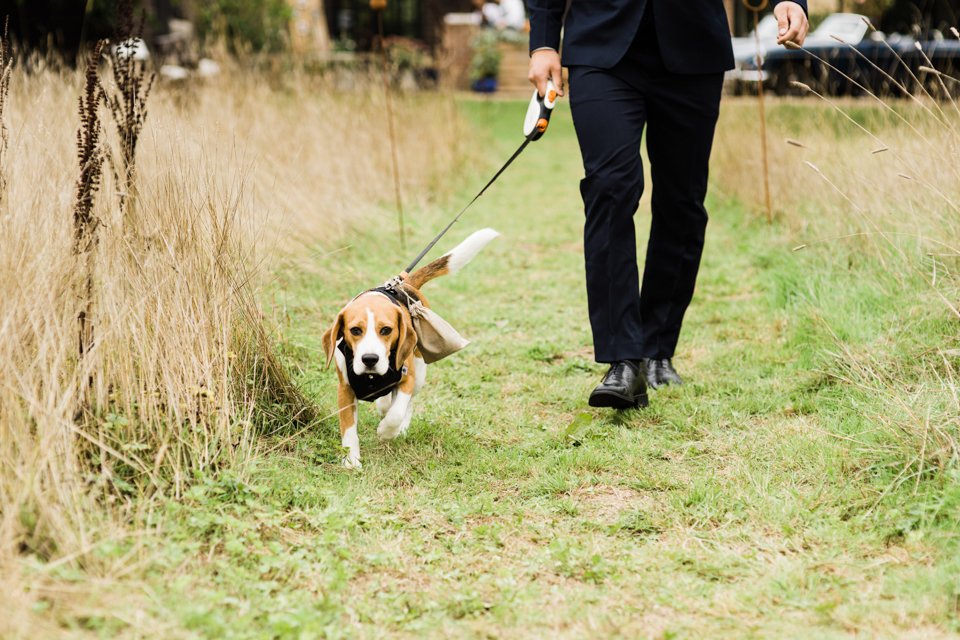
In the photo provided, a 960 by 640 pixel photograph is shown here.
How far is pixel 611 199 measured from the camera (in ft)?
11.9

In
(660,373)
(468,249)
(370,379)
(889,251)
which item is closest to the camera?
(370,379)

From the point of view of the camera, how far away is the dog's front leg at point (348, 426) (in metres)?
3.39

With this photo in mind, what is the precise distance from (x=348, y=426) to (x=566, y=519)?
82cm

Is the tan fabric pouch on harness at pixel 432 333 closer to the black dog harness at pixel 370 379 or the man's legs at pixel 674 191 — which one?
the black dog harness at pixel 370 379

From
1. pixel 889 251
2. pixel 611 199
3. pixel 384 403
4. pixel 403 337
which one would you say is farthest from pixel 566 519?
pixel 889 251

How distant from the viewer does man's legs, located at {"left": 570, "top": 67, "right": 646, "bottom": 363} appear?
363cm

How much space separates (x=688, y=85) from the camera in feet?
12.4

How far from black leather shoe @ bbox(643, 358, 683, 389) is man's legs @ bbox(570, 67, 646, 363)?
574 mm

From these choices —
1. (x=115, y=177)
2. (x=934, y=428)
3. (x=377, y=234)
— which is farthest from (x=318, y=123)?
(x=934, y=428)

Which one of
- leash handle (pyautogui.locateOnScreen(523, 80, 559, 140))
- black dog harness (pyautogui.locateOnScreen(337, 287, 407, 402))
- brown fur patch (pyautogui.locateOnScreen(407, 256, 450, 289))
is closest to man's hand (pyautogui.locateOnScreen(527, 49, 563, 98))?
leash handle (pyautogui.locateOnScreen(523, 80, 559, 140))

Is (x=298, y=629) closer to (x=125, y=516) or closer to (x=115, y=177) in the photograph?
(x=125, y=516)

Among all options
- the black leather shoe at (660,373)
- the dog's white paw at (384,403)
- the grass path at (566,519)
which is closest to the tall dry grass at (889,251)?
the grass path at (566,519)

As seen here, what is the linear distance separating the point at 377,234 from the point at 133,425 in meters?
4.42

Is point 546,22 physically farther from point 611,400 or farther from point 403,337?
point 611,400
